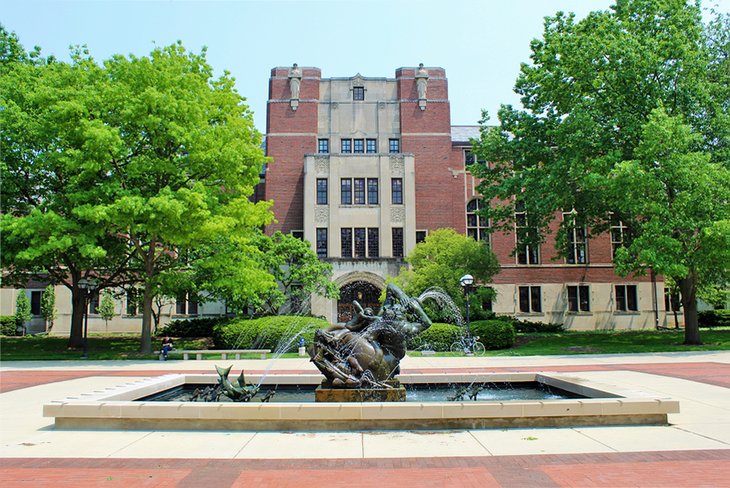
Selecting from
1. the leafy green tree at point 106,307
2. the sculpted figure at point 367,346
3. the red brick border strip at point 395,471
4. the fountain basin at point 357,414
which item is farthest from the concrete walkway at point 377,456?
the leafy green tree at point 106,307

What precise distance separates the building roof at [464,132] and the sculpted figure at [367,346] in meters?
40.7

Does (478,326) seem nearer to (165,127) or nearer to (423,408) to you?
(165,127)

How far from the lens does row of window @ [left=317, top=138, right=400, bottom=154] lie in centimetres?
4700

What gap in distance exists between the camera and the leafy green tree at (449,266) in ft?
107

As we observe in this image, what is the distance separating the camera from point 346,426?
9500 millimetres

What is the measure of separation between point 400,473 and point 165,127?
2178 cm

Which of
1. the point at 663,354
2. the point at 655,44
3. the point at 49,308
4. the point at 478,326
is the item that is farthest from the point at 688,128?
the point at 49,308

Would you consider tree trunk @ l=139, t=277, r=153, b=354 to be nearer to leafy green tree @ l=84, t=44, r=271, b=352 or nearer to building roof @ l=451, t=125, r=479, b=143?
leafy green tree @ l=84, t=44, r=271, b=352

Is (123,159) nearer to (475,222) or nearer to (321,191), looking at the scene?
(321,191)

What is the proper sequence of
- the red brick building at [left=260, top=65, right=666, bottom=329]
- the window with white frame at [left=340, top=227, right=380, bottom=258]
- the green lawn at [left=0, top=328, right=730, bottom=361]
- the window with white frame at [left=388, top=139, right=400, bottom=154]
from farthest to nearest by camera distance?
the window with white frame at [left=388, top=139, right=400, bottom=154] → the red brick building at [left=260, top=65, right=666, bottom=329] → the window with white frame at [left=340, top=227, right=380, bottom=258] → the green lawn at [left=0, top=328, right=730, bottom=361]

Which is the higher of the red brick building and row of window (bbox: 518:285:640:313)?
the red brick building

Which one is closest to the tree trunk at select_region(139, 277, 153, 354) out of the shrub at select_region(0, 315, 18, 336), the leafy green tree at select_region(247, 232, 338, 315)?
the leafy green tree at select_region(247, 232, 338, 315)

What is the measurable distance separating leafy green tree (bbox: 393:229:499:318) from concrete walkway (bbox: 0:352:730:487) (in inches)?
838

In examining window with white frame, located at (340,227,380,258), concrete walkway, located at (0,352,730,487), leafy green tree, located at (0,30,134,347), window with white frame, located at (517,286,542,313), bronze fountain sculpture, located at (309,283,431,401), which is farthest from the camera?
window with white frame, located at (517,286,542,313)
